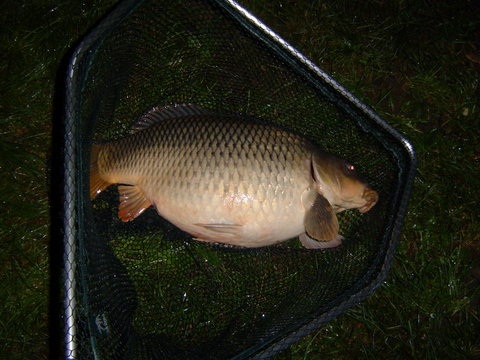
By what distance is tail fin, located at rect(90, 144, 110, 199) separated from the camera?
1.72 meters

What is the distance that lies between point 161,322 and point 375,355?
3.46ft

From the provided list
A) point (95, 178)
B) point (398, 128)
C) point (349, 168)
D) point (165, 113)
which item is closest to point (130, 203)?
point (95, 178)

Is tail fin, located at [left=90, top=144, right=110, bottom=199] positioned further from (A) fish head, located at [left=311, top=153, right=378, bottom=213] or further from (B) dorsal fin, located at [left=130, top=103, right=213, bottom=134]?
(A) fish head, located at [left=311, top=153, right=378, bottom=213]

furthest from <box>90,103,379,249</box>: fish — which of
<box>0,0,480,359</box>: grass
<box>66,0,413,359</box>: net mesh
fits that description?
<box>0,0,480,359</box>: grass

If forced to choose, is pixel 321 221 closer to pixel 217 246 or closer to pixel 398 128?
pixel 217 246

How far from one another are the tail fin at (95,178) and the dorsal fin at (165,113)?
0.69ft

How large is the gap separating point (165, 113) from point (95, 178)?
1.36 feet

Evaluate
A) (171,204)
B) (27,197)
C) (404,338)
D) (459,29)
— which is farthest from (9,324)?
(459,29)

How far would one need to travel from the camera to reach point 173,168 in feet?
5.32

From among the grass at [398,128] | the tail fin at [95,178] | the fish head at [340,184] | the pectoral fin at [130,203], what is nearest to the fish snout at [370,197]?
the fish head at [340,184]

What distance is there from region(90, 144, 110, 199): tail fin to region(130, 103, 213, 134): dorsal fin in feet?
0.69

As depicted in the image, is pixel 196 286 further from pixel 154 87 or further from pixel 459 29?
pixel 459 29

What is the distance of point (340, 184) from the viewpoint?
168cm

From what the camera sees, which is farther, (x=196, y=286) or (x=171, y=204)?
(x=196, y=286)
